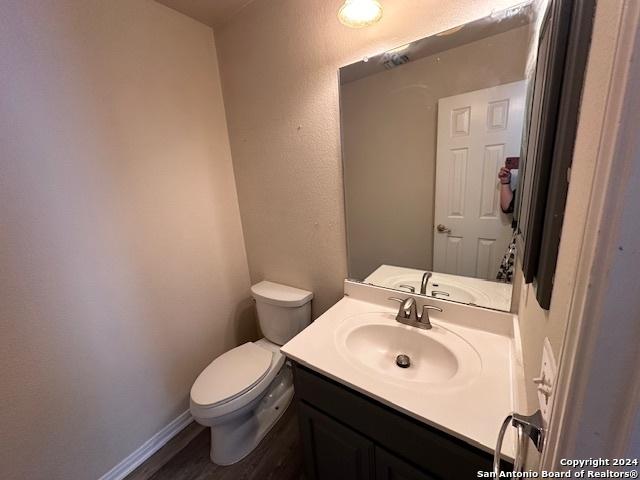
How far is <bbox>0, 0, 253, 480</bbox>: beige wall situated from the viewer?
3.34ft

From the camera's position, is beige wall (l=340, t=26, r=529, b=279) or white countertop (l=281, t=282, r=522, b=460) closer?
white countertop (l=281, t=282, r=522, b=460)

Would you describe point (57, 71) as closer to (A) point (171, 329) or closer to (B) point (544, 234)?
(A) point (171, 329)

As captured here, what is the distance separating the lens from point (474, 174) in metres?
1.04

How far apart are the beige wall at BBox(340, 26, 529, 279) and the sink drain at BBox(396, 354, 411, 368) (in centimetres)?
41

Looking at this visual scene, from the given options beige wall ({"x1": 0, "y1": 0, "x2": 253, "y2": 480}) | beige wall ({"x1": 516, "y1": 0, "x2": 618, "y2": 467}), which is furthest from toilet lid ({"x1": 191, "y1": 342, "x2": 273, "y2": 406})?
beige wall ({"x1": 516, "y1": 0, "x2": 618, "y2": 467})

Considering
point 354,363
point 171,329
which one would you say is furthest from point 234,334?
point 354,363

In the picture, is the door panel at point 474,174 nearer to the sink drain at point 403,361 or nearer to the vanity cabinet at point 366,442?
the sink drain at point 403,361

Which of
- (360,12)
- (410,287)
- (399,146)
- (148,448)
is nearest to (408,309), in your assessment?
(410,287)

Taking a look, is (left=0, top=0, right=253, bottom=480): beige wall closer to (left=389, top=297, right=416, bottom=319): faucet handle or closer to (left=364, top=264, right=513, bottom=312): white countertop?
(left=364, top=264, right=513, bottom=312): white countertop

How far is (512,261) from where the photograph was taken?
1014 mm

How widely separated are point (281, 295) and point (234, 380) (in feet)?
1.60

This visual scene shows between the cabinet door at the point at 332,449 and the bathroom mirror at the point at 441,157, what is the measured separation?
635mm

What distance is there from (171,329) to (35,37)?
1374 millimetres

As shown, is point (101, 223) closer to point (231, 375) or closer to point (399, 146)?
point (231, 375)
